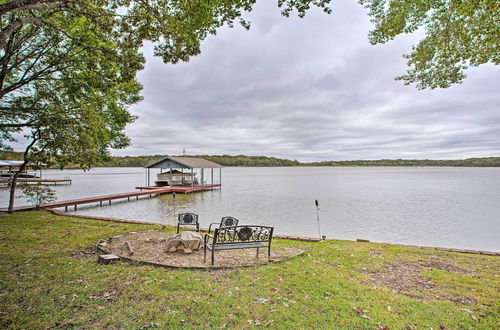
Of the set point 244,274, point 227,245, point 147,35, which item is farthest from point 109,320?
point 147,35

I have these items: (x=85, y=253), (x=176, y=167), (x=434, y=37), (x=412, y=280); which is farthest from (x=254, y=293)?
(x=176, y=167)

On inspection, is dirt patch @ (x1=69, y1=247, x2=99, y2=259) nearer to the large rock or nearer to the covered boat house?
the large rock

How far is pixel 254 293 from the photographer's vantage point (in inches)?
154

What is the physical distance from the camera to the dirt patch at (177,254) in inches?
215

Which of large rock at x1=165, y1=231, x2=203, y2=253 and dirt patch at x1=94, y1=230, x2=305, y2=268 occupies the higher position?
large rock at x1=165, y1=231, x2=203, y2=253

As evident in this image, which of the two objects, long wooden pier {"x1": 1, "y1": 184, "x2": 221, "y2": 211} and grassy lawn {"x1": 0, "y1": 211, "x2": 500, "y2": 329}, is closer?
grassy lawn {"x1": 0, "y1": 211, "x2": 500, "y2": 329}

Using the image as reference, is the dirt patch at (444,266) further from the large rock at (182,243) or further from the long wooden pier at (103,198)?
the long wooden pier at (103,198)

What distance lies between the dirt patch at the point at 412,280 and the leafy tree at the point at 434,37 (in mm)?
5151

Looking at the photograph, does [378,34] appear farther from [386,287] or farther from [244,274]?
[244,274]

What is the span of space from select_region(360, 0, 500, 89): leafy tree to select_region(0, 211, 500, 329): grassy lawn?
215 inches

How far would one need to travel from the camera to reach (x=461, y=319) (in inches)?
129

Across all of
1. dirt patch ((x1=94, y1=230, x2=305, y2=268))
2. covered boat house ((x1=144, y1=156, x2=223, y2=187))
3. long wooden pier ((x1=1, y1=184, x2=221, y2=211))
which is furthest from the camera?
covered boat house ((x1=144, y1=156, x2=223, y2=187))

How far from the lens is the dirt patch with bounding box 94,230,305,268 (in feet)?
17.9

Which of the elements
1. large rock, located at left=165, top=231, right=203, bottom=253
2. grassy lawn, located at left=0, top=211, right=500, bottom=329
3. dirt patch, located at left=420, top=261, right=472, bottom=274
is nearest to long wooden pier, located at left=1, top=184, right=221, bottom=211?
large rock, located at left=165, top=231, right=203, bottom=253
